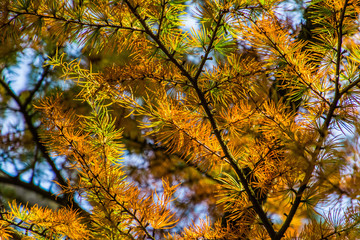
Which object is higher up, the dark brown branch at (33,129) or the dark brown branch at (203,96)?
the dark brown branch at (33,129)

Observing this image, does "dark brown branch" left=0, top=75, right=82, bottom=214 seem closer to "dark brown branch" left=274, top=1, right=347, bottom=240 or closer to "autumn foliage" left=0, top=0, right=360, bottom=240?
"autumn foliage" left=0, top=0, right=360, bottom=240

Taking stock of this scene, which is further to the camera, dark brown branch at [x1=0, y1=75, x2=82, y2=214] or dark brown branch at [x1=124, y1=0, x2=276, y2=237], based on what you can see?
dark brown branch at [x1=0, y1=75, x2=82, y2=214]

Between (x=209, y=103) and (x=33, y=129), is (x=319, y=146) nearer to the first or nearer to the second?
Result: (x=209, y=103)

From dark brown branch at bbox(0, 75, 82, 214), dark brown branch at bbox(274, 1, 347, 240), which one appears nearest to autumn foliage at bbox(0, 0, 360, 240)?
dark brown branch at bbox(274, 1, 347, 240)

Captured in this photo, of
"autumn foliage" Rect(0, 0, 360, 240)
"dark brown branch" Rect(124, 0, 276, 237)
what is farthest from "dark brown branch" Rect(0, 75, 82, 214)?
"dark brown branch" Rect(124, 0, 276, 237)

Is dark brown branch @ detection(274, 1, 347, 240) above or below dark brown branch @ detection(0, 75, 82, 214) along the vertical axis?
below

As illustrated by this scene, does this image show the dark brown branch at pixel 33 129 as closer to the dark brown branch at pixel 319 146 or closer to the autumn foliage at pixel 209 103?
the autumn foliage at pixel 209 103

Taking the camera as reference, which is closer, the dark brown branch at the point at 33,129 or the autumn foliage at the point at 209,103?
the autumn foliage at the point at 209,103

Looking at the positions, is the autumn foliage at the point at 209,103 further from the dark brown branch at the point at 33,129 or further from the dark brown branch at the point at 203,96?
the dark brown branch at the point at 33,129

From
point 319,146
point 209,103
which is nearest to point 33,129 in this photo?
point 209,103

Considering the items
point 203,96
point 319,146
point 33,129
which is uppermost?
point 33,129

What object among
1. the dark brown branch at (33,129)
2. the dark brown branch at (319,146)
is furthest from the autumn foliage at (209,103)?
the dark brown branch at (33,129)

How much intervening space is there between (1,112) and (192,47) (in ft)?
4.31

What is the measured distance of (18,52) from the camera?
61.0 inches
